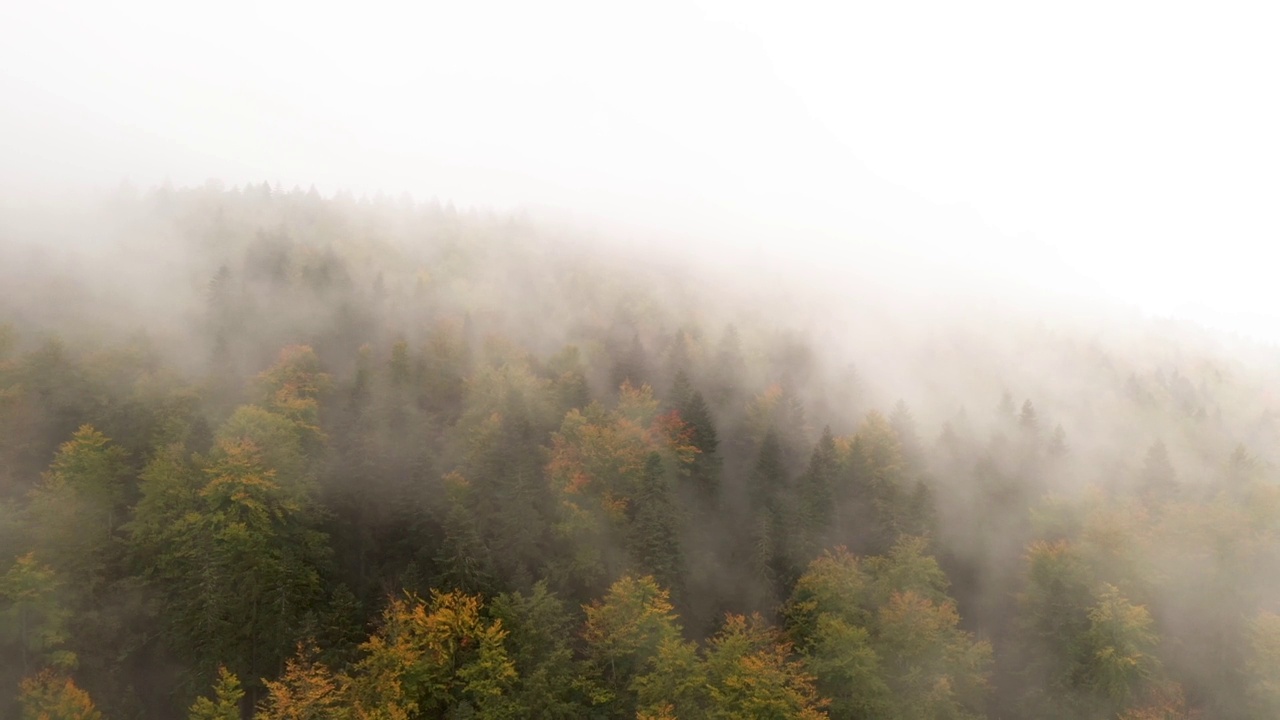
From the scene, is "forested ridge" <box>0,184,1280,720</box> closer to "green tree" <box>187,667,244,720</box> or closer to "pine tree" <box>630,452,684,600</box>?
"green tree" <box>187,667,244,720</box>

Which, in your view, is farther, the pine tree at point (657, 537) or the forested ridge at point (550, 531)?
the pine tree at point (657, 537)

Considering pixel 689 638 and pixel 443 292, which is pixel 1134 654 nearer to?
Result: pixel 689 638

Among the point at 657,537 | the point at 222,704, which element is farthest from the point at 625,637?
the point at 222,704

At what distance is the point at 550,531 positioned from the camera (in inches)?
2382

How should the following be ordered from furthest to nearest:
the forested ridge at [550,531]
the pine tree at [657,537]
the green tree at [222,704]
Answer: the pine tree at [657,537] < the forested ridge at [550,531] < the green tree at [222,704]

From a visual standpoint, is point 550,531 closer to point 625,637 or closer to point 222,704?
point 625,637

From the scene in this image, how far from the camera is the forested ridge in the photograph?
46375 mm

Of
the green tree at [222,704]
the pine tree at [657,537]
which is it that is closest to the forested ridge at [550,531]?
the green tree at [222,704]

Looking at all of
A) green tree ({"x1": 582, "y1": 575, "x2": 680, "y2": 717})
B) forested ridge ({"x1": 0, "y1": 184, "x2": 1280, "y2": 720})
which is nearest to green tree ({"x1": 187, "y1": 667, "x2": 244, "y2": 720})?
forested ridge ({"x1": 0, "y1": 184, "x2": 1280, "y2": 720})

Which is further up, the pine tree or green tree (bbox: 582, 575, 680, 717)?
the pine tree

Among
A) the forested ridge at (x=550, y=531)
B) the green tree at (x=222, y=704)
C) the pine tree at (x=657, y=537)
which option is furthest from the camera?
the pine tree at (x=657, y=537)

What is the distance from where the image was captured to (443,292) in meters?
116

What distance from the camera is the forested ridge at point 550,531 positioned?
46375mm

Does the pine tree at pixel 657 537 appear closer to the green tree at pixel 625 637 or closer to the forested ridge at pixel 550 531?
the forested ridge at pixel 550 531
